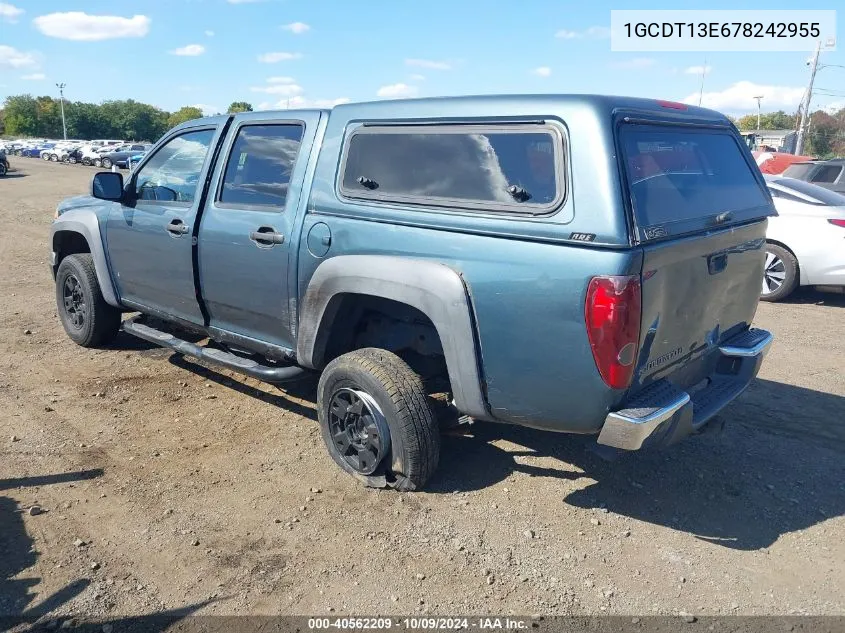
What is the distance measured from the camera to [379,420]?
366 cm

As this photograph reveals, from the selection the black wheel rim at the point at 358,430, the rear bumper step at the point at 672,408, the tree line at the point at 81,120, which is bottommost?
the black wheel rim at the point at 358,430

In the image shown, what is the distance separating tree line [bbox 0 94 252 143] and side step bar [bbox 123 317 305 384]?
314ft

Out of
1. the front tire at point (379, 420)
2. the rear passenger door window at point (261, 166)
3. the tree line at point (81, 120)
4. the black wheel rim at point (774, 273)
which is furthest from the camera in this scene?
the tree line at point (81, 120)

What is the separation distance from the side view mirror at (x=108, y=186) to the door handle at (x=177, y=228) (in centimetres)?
62

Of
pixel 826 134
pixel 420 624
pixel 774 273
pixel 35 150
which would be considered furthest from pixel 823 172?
pixel 826 134

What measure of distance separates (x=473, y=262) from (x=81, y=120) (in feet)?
344

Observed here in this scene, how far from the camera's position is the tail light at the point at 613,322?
9.23ft

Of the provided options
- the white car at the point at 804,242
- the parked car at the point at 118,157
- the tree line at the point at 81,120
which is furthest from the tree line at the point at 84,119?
the white car at the point at 804,242

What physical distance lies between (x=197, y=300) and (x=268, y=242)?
0.94 m

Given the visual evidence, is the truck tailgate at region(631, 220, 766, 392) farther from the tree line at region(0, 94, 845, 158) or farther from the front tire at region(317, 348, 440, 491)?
the tree line at region(0, 94, 845, 158)

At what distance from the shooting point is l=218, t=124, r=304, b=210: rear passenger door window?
4117 mm

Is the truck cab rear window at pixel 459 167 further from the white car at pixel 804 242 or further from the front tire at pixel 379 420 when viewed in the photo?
the white car at pixel 804 242

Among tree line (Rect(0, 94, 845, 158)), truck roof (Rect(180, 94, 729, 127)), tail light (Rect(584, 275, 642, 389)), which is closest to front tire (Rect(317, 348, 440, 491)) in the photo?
tail light (Rect(584, 275, 642, 389))

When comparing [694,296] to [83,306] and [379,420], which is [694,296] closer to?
[379,420]
